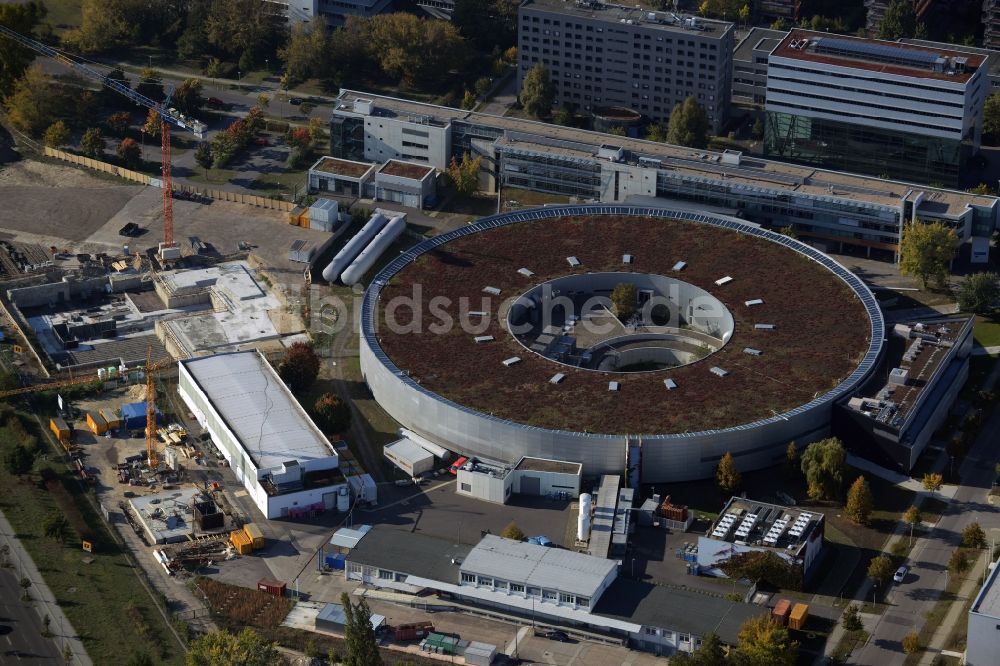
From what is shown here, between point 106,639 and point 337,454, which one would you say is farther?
point 337,454

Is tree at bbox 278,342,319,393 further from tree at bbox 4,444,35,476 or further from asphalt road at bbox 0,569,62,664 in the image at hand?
asphalt road at bbox 0,569,62,664

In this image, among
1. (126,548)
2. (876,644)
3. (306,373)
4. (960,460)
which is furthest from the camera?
(306,373)

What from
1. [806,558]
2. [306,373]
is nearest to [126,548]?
[306,373]

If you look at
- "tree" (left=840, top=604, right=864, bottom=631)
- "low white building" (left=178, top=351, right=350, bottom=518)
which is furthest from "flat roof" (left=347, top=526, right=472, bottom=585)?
"tree" (left=840, top=604, right=864, bottom=631)

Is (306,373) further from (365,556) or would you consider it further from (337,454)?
(365,556)

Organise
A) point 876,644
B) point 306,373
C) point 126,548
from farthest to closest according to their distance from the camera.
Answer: point 306,373, point 126,548, point 876,644

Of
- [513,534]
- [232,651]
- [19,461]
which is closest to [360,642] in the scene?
[232,651]

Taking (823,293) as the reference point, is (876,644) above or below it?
below
